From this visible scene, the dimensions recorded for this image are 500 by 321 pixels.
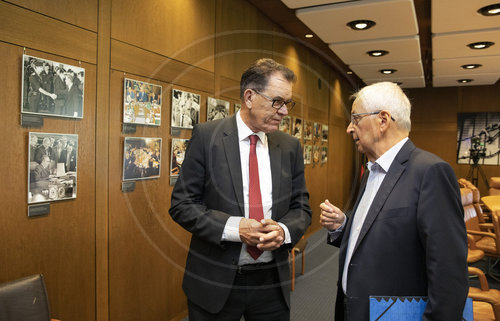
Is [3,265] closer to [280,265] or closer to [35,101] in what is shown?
[35,101]

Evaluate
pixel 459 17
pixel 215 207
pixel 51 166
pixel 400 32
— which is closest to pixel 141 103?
pixel 51 166

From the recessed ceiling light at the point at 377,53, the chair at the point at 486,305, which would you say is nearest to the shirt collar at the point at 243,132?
the chair at the point at 486,305

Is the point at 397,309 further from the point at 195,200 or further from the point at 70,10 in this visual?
the point at 70,10

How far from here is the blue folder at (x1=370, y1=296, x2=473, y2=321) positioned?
129cm

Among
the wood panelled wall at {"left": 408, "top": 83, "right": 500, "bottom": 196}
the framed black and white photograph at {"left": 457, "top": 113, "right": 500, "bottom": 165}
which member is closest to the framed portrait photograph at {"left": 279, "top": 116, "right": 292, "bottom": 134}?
the wood panelled wall at {"left": 408, "top": 83, "right": 500, "bottom": 196}

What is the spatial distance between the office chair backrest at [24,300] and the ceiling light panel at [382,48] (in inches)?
202

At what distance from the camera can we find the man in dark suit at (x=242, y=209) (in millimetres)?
1615

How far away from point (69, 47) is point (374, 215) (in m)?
2.02

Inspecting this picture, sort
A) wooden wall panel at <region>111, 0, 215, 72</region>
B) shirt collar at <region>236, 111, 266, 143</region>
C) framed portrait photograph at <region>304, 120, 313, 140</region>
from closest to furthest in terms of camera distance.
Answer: shirt collar at <region>236, 111, 266, 143</region>, wooden wall panel at <region>111, 0, 215, 72</region>, framed portrait photograph at <region>304, 120, 313, 140</region>

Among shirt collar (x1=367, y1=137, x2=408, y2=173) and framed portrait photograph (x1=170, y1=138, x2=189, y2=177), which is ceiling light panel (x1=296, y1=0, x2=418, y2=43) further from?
shirt collar (x1=367, y1=137, x2=408, y2=173)

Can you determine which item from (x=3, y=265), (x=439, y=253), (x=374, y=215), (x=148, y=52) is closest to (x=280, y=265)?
(x=374, y=215)

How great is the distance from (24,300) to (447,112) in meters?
11.5

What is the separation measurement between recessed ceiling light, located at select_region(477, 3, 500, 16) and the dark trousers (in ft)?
13.3

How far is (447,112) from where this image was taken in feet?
34.8
